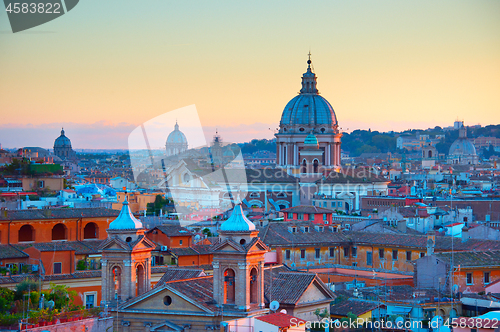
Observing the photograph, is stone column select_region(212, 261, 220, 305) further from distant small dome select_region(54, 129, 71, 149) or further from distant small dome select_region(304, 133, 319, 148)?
distant small dome select_region(54, 129, 71, 149)

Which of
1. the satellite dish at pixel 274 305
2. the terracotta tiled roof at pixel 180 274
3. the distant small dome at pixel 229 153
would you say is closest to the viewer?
the satellite dish at pixel 274 305

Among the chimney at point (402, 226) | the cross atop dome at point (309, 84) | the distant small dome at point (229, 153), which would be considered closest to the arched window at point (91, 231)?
the chimney at point (402, 226)

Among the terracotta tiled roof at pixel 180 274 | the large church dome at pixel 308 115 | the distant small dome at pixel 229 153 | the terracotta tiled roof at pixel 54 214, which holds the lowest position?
the terracotta tiled roof at pixel 180 274

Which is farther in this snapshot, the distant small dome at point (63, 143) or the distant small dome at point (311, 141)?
the distant small dome at point (63, 143)

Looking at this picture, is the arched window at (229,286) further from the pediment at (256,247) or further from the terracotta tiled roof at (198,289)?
the pediment at (256,247)

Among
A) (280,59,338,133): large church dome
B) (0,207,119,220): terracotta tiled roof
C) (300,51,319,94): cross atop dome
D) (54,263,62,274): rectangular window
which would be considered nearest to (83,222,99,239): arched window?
(0,207,119,220): terracotta tiled roof

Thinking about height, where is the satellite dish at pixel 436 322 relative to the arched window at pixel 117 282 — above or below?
below
